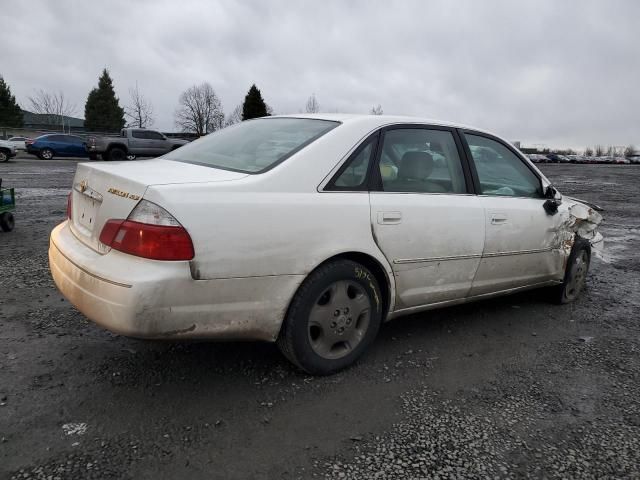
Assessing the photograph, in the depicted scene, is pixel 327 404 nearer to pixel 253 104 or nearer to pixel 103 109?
pixel 253 104

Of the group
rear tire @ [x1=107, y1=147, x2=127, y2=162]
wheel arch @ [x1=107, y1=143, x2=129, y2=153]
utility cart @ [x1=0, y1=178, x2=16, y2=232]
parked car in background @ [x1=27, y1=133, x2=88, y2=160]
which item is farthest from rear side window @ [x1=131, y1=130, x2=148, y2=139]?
utility cart @ [x1=0, y1=178, x2=16, y2=232]

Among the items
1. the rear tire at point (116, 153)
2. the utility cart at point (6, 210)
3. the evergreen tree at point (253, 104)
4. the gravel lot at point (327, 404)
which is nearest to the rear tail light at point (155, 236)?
the gravel lot at point (327, 404)

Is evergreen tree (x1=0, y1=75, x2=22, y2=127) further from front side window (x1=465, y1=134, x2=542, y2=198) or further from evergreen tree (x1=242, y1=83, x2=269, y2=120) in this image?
front side window (x1=465, y1=134, x2=542, y2=198)

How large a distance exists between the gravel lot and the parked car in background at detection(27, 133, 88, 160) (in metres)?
24.5

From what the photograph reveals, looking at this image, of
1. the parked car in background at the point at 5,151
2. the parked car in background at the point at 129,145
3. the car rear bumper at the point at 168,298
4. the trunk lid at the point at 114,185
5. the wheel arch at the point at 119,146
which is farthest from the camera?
the wheel arch at the point at 119,146

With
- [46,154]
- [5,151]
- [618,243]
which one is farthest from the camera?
[46,154]

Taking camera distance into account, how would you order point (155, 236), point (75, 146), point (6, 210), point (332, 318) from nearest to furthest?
1. point (155, 236)
2. point (332, 318)
3. point (6, 210)
4. point (75, 146)

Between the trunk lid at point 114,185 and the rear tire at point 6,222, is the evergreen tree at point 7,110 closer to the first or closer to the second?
the rear tire at point 6,222

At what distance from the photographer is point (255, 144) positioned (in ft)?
10.1

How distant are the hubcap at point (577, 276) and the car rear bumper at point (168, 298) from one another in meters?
2.92

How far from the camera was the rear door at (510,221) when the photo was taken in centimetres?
352

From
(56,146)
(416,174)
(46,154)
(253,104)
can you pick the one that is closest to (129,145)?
(56,146)

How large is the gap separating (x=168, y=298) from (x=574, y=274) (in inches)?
142

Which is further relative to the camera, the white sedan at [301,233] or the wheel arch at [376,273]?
the wheel arch at [376,273]
